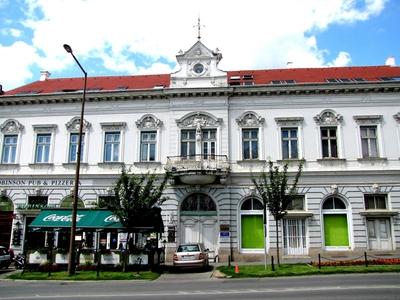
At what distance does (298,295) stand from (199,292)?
321cm

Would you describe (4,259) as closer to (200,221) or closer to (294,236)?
(200,221)

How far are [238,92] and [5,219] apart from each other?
59.9 ft

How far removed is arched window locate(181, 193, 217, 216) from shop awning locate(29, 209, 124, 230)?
561 centimetres

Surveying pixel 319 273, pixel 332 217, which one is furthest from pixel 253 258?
pixel 319 273

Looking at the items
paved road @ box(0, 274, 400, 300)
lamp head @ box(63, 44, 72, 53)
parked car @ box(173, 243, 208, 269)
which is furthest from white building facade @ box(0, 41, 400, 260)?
lamp head @ box(63, 44, 72, 53)

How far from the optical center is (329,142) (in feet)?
86.7

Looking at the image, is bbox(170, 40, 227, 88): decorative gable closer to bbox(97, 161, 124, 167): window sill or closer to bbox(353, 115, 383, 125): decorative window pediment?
bbox(97, 161, 124, 167): window sill

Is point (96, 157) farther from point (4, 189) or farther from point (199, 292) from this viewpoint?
point (199, 292)

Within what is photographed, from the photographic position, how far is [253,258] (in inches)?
976

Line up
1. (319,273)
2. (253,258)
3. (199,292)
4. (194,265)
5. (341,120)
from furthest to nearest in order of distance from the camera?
(341,120) < (253,258) < (194,265) < (319,273) < (199,292)

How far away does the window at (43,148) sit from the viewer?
28297 mm

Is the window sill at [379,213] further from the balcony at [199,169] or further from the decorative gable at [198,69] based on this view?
the decorative gable at [198,69]

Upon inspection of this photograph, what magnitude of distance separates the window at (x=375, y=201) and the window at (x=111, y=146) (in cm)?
1670

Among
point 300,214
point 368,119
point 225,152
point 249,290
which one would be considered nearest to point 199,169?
point 225,152
